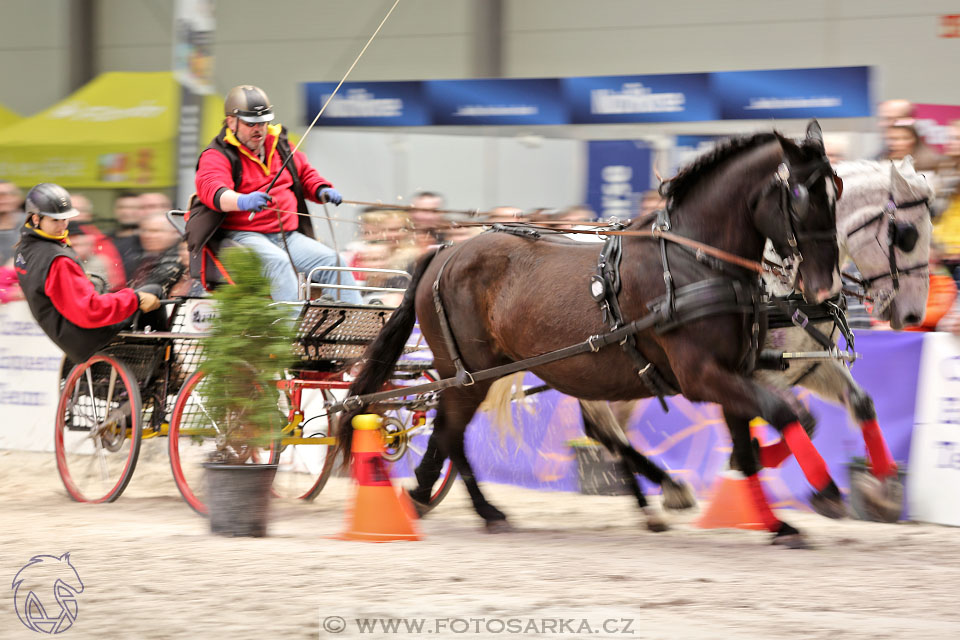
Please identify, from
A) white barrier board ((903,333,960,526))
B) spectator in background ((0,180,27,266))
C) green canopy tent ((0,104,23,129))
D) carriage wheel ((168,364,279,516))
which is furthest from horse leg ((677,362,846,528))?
Answer: green canopy tent ((0,104,23,129))

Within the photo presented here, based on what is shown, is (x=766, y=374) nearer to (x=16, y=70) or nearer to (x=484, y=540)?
(x=484, y=540)

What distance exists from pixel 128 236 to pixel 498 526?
485 centimetres

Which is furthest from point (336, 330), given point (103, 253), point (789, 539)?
point (103, 253)

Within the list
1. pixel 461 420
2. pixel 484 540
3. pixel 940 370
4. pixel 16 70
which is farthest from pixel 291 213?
pixel 16 70

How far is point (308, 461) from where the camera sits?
784 centimetres

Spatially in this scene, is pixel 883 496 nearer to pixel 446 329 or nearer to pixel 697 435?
pixel 697 435

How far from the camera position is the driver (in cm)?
647

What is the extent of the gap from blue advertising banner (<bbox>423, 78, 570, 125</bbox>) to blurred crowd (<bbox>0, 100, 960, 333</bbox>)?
3.88 feet

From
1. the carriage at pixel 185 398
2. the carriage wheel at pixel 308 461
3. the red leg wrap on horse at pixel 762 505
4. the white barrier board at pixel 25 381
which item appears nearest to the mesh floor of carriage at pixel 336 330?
the carriage at pixel 185 398

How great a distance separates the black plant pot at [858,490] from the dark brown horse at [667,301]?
71 cm

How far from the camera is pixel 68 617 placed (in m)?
3.66

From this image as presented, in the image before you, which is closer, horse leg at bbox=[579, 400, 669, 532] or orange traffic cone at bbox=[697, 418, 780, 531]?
orange traffic cone at bbox=[697, 418, 780, 531]

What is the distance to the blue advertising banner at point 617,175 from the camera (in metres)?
9.77

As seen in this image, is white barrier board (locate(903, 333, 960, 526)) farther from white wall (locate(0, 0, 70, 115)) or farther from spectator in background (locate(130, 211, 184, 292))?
white wall (locate(0, 0, 70, 115))
